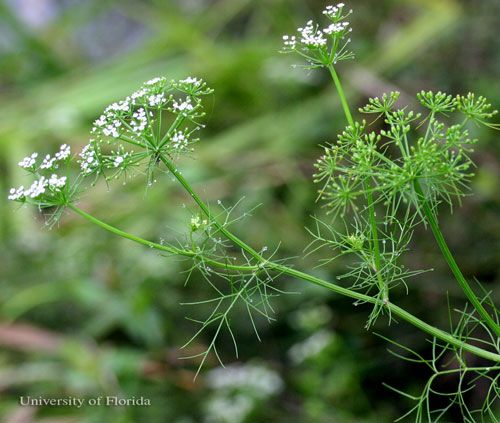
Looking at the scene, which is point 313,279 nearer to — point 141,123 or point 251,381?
point 141,123

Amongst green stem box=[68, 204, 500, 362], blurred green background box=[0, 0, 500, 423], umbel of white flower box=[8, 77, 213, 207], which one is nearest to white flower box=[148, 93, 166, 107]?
umbel of white flower box=[8, 77, 213, 207]

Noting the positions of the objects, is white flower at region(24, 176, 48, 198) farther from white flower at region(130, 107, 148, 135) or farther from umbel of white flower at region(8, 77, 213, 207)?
white flower at region(130, 107, 148, 135)

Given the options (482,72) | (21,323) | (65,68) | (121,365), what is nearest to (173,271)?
(121,365)

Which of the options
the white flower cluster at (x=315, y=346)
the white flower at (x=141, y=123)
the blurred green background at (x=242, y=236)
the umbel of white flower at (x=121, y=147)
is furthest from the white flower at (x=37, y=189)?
the white flower cluster at (x=315, y=346)

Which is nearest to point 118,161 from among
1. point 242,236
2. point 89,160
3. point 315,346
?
point 89,160

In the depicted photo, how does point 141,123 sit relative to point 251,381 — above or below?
below

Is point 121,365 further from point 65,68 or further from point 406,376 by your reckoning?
point 65,68

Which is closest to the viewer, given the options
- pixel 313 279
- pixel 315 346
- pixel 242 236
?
pixel 313 279

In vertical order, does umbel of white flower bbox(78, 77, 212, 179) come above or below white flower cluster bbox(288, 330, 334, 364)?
below

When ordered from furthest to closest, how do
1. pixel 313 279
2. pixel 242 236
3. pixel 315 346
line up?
pixel 242 236
pixel 315 346
pixel 313 279
